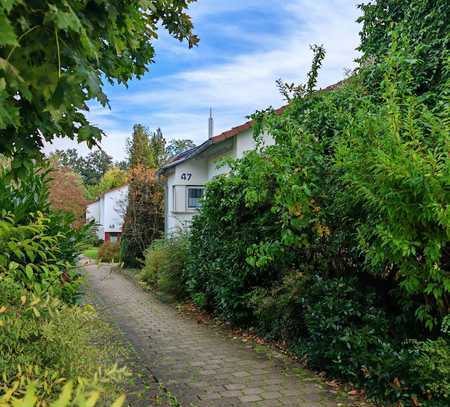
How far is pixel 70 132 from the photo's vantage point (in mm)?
2398

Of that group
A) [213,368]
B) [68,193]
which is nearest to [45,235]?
[213,368]

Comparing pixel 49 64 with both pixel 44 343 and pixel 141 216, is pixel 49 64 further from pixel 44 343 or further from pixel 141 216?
pixel 141 216

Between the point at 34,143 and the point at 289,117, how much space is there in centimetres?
510

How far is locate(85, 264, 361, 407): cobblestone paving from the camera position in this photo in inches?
194

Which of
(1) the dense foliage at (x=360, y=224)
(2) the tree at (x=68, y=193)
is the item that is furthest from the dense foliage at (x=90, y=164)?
(1) the dense foliage at (x=360, y=224)

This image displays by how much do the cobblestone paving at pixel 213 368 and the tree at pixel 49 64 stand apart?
2.33 metres

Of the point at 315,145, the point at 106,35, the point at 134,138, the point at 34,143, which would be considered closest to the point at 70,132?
the point at 34,143

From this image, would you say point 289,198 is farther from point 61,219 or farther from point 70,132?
point 70,132

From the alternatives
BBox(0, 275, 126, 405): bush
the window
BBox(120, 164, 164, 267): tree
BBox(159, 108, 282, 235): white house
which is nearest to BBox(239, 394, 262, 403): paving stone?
BBox(0, 275, 126, 405): bush

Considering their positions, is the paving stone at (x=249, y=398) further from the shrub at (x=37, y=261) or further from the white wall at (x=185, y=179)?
the white wall at (x=185, y=179)

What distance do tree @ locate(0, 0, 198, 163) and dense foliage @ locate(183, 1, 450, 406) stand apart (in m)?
2.90

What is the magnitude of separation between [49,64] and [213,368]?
4.92 metres

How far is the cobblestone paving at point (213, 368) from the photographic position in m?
4.92

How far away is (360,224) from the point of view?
520 centimetres
